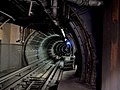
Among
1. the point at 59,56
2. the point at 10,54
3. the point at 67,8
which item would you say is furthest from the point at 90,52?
the point at 59,56

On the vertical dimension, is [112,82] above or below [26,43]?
→ below

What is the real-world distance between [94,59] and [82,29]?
818mm

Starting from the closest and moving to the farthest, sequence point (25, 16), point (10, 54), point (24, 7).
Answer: point (24, 7), point (25, 16), point (10, 54)

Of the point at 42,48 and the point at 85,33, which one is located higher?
the point at 85,33

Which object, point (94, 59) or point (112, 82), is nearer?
point (112, 82)

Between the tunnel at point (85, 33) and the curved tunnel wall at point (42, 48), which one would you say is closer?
the tunnel at point (85, 33)

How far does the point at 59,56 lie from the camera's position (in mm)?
18219

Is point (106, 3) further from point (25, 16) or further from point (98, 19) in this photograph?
point (25, 16)

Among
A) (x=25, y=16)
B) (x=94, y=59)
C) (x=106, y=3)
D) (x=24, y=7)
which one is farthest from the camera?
(x=25, y=16)

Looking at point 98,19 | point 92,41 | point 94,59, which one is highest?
point 98,19

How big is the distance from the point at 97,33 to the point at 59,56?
12.8 m

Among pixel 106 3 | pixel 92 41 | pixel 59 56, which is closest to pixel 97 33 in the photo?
pixel 92 41

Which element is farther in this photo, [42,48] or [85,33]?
[42,48]

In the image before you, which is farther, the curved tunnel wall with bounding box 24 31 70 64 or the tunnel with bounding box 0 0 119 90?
the curved tunnel wall with bounding box 24 31 70 64
